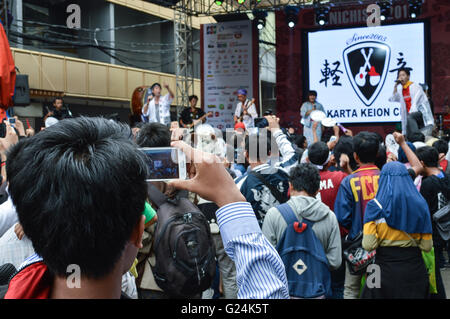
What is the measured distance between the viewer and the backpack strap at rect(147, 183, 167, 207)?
109 inches

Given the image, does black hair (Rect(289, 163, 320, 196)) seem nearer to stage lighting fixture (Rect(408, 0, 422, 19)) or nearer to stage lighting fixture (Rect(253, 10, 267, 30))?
stage lighting fixture (Rect(408, 0, 422, 19))

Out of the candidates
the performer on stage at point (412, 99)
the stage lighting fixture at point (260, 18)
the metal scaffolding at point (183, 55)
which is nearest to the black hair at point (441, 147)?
the performer on stage at point (412, 99)

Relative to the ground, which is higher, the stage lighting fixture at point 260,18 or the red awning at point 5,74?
the stage lighting fixture at point 260,18

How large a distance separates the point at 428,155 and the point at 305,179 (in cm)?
173

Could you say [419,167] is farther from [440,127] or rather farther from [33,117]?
[33,117]

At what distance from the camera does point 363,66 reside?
13.8m

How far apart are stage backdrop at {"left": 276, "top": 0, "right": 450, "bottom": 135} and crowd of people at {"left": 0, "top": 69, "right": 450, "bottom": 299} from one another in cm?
780

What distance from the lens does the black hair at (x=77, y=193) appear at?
103 cm

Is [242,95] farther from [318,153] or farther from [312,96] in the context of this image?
[318,153]

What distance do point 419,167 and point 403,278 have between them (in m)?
1.26

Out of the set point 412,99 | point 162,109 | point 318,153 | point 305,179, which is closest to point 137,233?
point 305,179

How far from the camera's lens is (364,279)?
3766mm

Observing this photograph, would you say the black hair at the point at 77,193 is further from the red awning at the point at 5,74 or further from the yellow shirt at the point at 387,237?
the red awning at the point at 5,74

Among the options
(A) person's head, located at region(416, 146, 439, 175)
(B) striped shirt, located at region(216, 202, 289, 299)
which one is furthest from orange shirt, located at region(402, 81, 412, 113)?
(B) striped shirt, located at region(216, 202, 289, 299)
